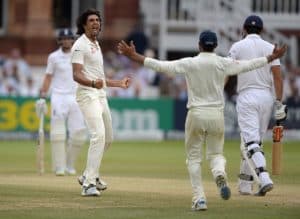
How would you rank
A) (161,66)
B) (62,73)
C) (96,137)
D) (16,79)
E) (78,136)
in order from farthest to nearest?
(16,79), (62,73), (78,136), (96,137), (161,66)

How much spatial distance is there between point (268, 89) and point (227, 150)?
1139 centimetres

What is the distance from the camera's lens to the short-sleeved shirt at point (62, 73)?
19344 mm

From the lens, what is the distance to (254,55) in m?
15.2

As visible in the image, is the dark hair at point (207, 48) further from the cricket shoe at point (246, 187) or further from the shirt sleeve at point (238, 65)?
the cricket shoe at point (246, 187)

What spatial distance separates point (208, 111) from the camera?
13.4 meters

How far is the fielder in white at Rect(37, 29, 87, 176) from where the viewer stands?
1912 centimetres

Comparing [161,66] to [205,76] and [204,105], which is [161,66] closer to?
[205,76]

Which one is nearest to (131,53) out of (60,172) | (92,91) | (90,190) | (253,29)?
(92,91)

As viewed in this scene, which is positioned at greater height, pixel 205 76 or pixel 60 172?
pixel 205 76

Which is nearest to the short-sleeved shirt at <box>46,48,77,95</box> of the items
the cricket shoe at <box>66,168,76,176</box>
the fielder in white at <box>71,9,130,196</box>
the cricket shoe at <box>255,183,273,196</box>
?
the cricket shoe at <box>66,168,76,176</box>

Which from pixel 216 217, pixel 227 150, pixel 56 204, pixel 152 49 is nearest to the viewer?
pixel 216 217

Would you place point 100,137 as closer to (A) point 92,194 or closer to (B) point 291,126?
(A) point 92,194

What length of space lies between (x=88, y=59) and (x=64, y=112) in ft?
12.9

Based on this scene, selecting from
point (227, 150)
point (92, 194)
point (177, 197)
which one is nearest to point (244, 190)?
point (177, 197)
